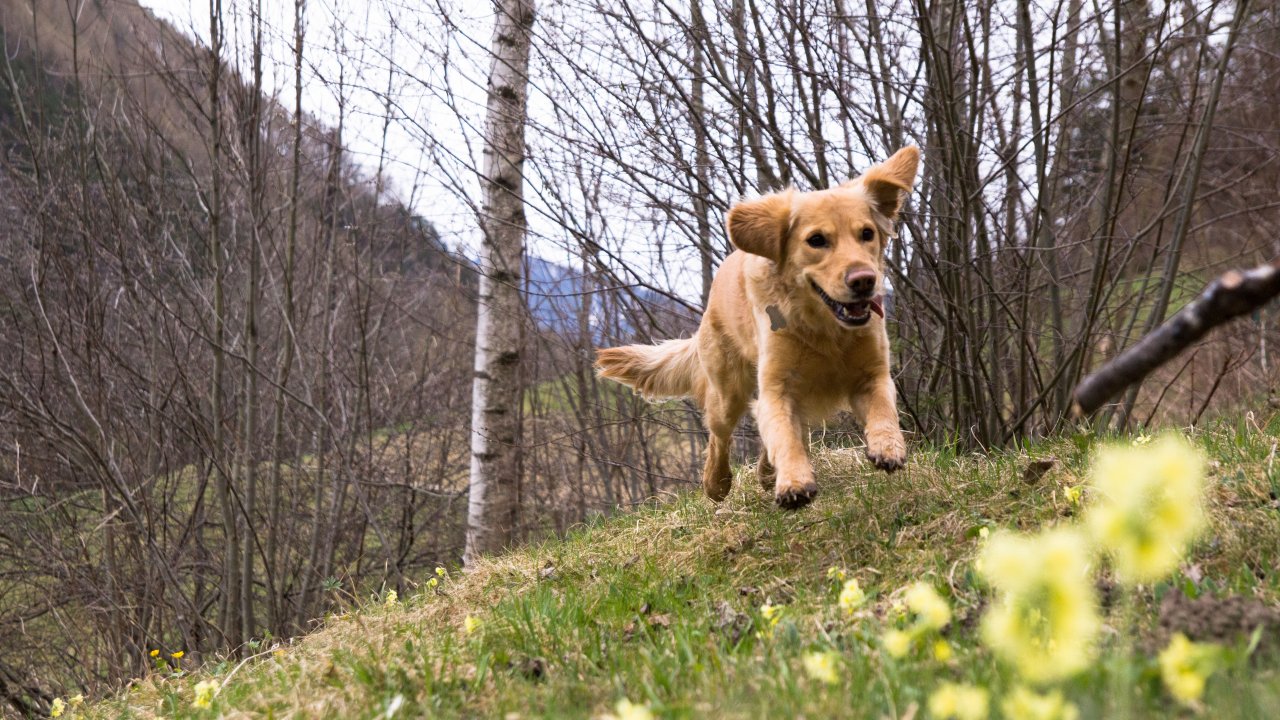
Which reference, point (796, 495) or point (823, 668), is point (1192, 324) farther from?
point (796, 495)

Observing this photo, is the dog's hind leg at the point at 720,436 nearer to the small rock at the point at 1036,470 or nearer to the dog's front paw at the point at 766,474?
the dog's front paw at the point at 766,474

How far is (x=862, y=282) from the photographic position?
3.46 m

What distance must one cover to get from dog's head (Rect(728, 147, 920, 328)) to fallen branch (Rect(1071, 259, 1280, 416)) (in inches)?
90.9

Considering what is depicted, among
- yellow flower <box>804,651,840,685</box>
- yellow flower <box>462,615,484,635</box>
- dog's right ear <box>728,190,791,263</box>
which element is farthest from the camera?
dog's right ear <box>728,190,791,263</box>

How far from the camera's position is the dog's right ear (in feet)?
12.6

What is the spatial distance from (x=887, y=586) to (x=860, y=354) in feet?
4.53

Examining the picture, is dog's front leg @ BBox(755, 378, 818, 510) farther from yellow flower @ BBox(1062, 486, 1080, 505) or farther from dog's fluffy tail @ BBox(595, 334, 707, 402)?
dog's fluffy tail @ BBox(595, 334, 707, 402)

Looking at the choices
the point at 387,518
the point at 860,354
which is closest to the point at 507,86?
the point at 860,354

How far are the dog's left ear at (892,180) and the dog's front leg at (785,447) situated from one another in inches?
35.3

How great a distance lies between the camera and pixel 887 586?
8.77ft

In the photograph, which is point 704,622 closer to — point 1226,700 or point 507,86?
point 1226,700

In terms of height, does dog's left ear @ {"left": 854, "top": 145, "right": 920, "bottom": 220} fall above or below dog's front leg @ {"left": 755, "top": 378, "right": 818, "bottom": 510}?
above

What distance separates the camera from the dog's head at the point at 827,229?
145 inches

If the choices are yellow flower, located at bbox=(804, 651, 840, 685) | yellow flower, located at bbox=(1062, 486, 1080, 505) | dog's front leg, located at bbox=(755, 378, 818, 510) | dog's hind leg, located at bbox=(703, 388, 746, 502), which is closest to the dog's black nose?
dog's front leg, located at bbox=(755, 378, 818, 510)
